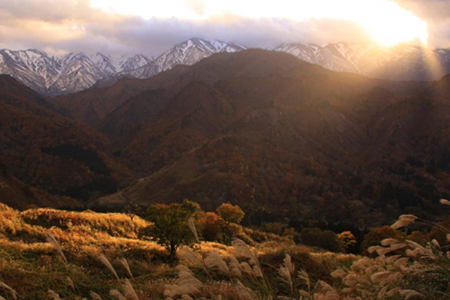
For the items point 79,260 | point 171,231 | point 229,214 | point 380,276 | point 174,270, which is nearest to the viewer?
point 380,276

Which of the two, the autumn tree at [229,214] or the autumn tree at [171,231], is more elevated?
the autumn tree at [171,231]

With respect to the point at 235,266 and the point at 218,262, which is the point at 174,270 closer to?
the point at 235,266

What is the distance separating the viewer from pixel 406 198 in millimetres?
147750

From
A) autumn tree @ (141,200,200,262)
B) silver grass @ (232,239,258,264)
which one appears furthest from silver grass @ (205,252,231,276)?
autumn tree @ (141,200,200,262)

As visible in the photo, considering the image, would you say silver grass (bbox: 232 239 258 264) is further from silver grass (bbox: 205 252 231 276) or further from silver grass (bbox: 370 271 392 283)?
silver grass (bbox: 370 271 392 283)

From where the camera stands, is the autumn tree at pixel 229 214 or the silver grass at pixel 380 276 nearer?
the silver grass at pixel 380 276

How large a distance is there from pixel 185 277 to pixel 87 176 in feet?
670

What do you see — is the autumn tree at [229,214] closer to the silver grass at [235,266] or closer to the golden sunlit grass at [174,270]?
the golden sunlit grass at [174,270]

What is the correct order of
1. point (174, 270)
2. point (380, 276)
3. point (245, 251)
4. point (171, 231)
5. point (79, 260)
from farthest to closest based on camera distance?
point (171, 231) → point (79, 260) → point (174, 270) → point (245, 251) → point (380, 276)

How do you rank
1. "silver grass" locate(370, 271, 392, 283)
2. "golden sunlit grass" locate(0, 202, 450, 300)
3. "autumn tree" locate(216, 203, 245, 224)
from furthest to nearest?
"autumn tree" locate(216, 203, 245, 224), "golden sunlit grass" locate(0, 202, 450, 300), "silver grass" locate(370, 271, 392, 283)

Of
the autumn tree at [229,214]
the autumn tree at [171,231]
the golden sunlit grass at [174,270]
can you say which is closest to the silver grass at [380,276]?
the golden sunlit grass at [174,270]

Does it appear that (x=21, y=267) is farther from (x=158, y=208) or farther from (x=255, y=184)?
(x=255, y=184)

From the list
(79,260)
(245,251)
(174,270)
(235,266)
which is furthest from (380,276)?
(79,260)

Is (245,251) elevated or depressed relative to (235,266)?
elevated
